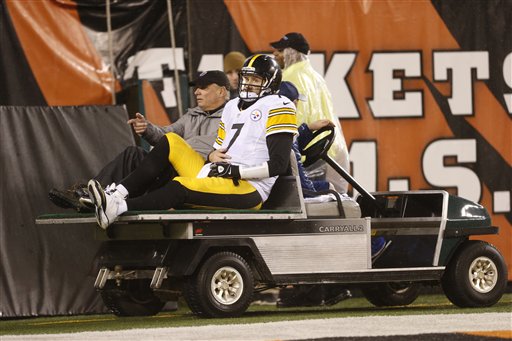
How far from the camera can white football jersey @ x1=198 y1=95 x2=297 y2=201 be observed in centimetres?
895

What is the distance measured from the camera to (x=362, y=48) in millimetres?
12516

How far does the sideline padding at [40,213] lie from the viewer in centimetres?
1061

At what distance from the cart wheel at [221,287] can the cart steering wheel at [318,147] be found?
114cm

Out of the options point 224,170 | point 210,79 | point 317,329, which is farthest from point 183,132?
point 317,329

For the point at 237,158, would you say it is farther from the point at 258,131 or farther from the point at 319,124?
the point at 319,124

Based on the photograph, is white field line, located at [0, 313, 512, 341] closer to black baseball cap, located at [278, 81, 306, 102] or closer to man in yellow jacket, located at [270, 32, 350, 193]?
black baseball cap, located at [278, 81, 306, 102]

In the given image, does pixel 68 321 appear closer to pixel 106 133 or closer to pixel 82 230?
pixel 82 230

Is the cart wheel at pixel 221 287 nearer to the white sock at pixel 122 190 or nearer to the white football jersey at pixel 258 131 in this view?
the white football jersey at pixel 258 131

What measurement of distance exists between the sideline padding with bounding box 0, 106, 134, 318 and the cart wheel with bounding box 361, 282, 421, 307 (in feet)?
7.48


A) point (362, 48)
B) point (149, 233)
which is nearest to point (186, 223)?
point (149, 233)

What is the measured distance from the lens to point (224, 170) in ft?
28.9

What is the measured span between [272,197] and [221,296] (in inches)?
33.7

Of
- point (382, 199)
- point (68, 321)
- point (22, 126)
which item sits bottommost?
point (68, 321)

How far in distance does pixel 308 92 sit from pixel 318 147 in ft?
2.81
